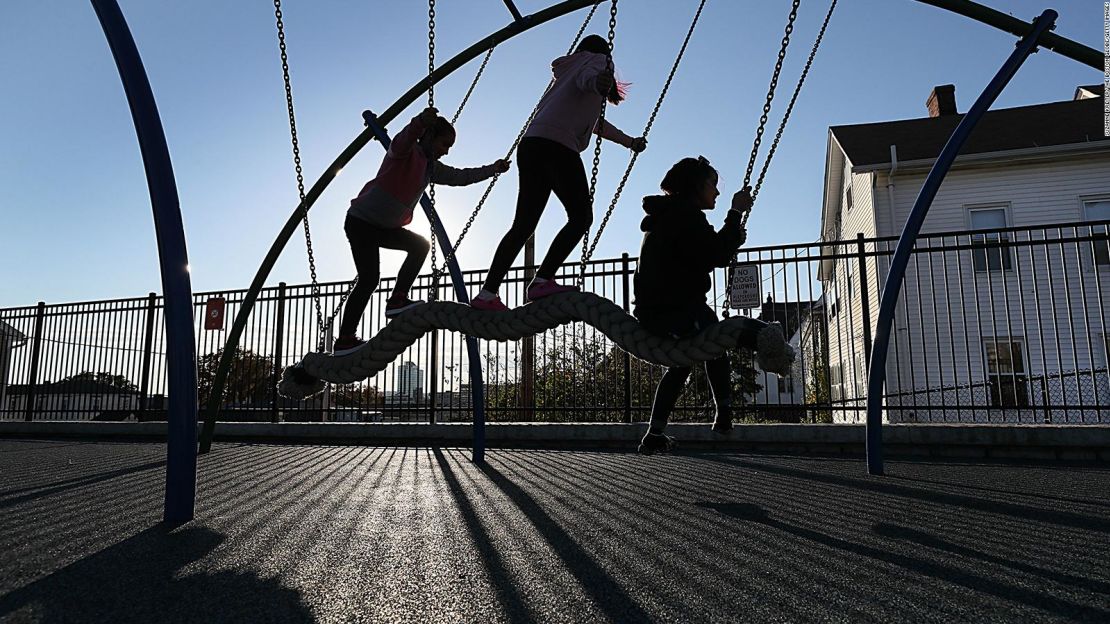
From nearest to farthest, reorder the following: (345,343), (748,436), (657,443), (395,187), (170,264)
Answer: (170,264), (657,443), (395,187), (345,343), (748,436)

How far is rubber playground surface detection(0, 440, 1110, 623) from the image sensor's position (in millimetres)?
1673

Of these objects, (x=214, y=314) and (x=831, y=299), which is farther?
(x=831, y=299)

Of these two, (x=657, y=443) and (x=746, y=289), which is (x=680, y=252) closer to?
(x=657, y=443)

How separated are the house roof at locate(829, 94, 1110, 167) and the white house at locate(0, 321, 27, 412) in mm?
15078

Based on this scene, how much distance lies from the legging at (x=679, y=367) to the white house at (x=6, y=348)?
11548 mm

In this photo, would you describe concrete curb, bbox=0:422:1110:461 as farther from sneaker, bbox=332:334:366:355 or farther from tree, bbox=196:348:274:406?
sneaker, bbox=332:334:366:355

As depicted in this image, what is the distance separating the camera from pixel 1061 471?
16.1ft

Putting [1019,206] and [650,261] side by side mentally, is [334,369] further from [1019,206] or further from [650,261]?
[1019,206]

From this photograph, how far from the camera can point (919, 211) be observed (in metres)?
4.34

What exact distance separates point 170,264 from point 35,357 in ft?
33.4

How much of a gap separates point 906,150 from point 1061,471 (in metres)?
10.5

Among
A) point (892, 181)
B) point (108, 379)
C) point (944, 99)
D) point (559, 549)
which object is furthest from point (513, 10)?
point (944, 99)

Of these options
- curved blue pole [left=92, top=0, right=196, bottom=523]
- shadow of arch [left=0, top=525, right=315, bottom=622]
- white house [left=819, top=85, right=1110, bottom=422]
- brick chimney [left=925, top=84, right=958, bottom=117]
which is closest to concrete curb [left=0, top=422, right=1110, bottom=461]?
white house [left=819, top=85, right=1110, bottom=422]

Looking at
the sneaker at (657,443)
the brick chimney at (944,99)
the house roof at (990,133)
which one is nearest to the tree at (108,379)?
the sneaker at (657,443)
